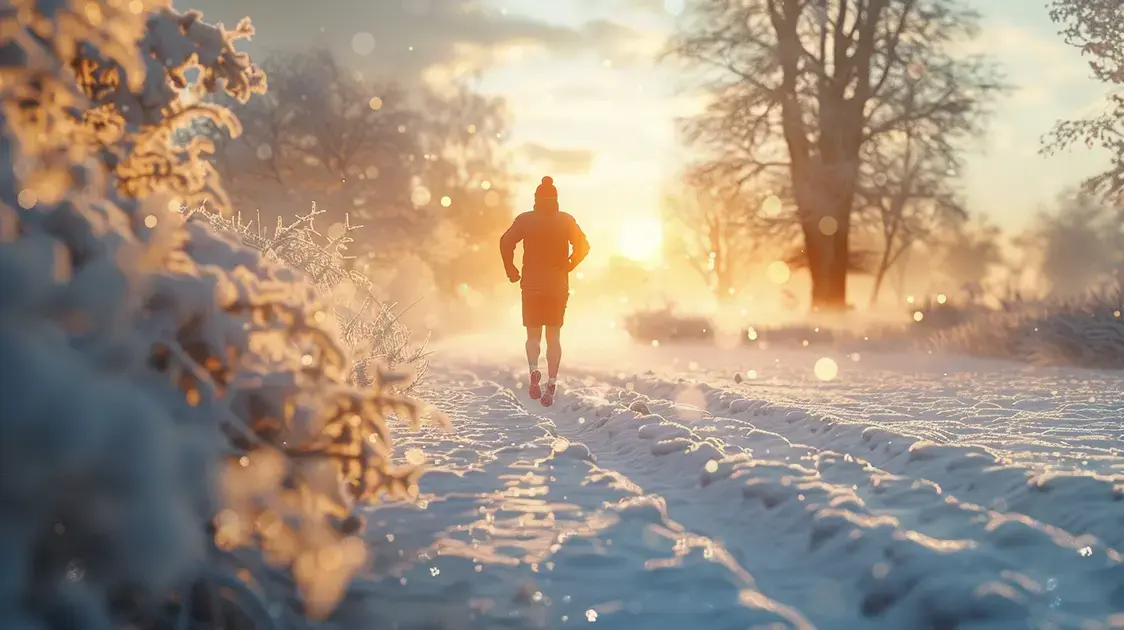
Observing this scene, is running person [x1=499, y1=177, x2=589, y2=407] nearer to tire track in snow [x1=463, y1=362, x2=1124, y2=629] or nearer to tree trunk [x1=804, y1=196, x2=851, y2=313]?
tire track in snow [x1=463, y1=362, x2=1124, y2=629]

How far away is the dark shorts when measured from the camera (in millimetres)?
8008

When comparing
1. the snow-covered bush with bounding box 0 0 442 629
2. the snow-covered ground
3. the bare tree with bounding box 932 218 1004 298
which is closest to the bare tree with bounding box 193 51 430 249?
the snow-covered ground

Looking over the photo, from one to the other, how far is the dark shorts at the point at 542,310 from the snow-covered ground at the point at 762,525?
2123mm

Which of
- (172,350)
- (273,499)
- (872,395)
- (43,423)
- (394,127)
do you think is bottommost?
(872,395)

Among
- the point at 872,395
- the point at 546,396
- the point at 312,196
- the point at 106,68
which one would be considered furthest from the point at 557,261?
the point at 312,196

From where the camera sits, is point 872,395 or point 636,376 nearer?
point 872,395

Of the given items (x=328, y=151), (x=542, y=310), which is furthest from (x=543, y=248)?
(x=328, y=151)

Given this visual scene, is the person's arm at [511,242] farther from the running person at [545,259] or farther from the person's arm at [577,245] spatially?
the person's arm at [577,245]

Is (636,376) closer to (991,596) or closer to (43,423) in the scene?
(991,596)

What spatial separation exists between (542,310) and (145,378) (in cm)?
639

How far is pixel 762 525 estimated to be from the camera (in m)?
3.22

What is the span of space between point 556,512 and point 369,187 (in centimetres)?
2545

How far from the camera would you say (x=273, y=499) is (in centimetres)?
177

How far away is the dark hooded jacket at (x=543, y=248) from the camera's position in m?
7.98
